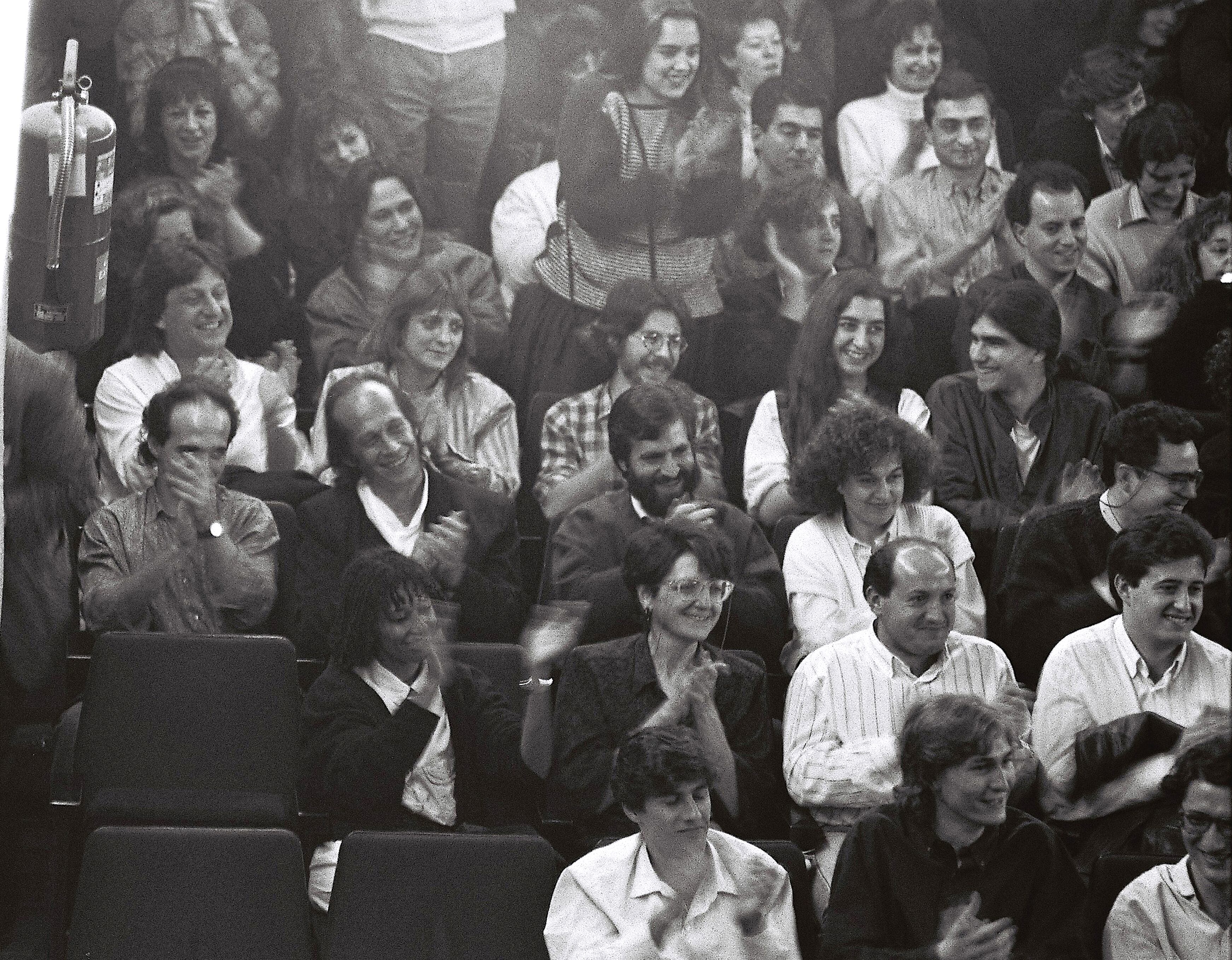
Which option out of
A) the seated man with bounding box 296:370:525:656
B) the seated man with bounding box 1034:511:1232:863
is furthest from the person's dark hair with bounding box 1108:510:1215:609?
the seated man with bounding box 296:370:525:656

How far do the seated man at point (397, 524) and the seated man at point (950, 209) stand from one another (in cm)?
100

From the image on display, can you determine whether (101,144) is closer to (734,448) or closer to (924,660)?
(734,448)

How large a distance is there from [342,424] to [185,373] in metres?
0.29

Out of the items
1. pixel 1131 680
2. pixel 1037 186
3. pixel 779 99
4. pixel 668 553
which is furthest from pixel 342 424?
pixel 1037 186

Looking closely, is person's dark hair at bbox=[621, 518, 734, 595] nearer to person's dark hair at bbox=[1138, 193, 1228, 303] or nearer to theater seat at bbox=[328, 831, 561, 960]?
theater seat at bbox=[328, 831, 561, 960]

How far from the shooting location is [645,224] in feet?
11.7

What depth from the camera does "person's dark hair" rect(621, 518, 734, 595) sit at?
2725 millimetres

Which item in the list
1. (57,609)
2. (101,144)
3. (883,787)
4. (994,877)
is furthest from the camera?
(101,144)

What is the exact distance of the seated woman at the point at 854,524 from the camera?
2951 millimetres

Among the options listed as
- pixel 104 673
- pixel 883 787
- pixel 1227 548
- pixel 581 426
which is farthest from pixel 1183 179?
pixel 104 673

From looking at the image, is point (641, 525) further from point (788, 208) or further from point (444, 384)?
point (788, 208)

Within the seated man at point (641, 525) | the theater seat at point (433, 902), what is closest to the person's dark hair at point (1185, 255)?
the seated man at point (641, 525)

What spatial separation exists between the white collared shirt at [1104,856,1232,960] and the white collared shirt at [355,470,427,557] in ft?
4.20

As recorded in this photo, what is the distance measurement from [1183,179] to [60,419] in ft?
7.16
